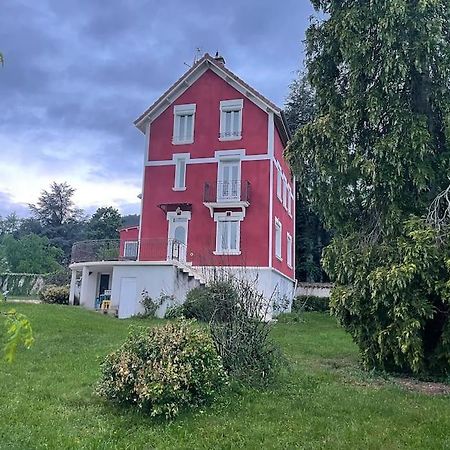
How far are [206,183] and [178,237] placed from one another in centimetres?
295

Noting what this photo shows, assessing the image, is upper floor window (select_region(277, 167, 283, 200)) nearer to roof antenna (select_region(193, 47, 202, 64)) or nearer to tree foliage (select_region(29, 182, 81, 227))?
roof antenna (select_region(193, 47, 202, 64))

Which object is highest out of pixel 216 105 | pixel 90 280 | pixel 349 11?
pixel 216 105

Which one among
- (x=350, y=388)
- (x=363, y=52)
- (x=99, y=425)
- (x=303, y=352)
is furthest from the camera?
(x=303, y=352)

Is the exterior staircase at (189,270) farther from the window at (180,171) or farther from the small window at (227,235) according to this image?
the window at (180,171)

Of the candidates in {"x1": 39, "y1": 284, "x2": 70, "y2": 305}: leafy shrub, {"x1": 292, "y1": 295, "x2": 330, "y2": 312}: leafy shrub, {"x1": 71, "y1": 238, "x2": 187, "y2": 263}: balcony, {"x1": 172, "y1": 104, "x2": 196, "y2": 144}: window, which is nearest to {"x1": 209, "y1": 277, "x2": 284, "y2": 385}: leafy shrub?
{"x1": 71, "y1": 238, "x2": 187, "y2": 263}: balcony

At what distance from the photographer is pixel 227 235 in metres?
22.3

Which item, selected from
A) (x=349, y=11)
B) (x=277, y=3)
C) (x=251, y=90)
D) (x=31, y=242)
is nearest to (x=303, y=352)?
(x=349, y=11)

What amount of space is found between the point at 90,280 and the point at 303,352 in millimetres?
14933

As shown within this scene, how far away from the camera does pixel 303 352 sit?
455 inches

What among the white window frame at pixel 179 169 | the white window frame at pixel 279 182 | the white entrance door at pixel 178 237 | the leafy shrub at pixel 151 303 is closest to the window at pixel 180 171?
the white window frame at pixel 179 169

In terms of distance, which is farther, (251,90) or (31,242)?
(31,242)

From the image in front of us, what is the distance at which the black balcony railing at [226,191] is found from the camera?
22.1 m

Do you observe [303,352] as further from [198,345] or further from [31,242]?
[31,242]

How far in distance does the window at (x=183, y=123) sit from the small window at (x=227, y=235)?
184 inches
